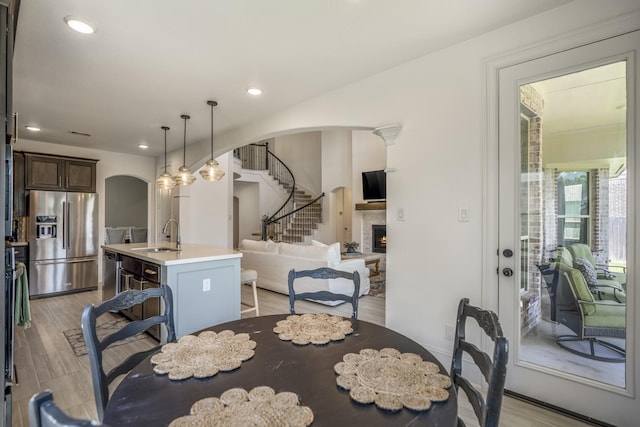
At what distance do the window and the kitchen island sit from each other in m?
2.94

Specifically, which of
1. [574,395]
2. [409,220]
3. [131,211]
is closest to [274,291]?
[409,220]

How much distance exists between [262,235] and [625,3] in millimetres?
9034

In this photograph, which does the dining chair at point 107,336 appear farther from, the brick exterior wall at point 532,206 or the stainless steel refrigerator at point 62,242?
the stainless steel refrigerator at point 62,242

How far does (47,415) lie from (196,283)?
2757 millimetres

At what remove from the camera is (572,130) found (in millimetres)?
2197

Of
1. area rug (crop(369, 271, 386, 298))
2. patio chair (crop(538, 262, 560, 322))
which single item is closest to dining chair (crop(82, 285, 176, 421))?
patio chair (crop(538, 262, 560, 322))

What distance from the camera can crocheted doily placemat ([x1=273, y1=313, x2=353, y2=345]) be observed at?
4.88 ft

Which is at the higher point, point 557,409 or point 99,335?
point 557,409

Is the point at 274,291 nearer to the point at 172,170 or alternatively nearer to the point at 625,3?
the point at 172,170

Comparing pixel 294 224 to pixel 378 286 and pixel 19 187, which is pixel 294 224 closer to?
pixel 378 286

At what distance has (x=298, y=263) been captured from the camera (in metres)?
5.04

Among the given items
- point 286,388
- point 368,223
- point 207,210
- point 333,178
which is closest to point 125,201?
point 207,210

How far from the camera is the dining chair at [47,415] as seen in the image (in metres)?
0.54

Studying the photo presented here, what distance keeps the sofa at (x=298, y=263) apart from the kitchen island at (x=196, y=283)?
1368mm
